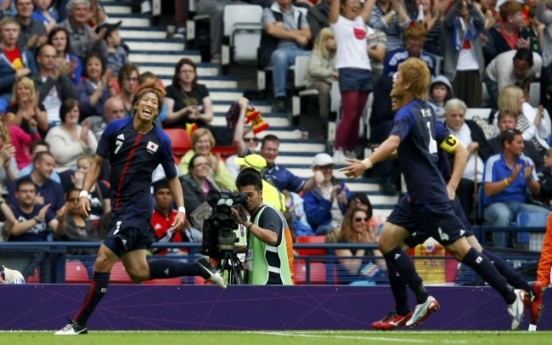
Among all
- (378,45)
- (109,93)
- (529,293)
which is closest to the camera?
(529,293)

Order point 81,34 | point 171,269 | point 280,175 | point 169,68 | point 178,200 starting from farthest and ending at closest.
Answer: point 169,68
point 81,34
point 280,175
point 171,269
point 178,200

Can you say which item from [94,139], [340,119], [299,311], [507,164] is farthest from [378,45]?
[299,311]

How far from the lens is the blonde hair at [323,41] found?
18.6 m

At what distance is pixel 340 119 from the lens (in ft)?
61.1

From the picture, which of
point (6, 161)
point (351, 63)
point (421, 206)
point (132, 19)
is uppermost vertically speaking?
point (132, 19)

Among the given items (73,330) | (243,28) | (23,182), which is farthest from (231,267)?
(243,28)

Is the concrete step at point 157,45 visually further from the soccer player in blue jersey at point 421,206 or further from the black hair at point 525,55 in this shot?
the soccer player in blue jersey at point 421,206

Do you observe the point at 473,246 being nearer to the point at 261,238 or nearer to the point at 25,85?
the point at 261,238

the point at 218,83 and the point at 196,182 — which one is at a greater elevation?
the point at 218,83

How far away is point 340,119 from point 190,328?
637 centimetres

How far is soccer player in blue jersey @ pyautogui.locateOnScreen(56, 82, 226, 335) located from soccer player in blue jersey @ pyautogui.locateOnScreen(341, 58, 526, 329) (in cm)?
176

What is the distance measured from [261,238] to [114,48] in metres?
6.93

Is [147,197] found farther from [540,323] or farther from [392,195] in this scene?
[392,195]

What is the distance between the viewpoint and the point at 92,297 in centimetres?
1147
